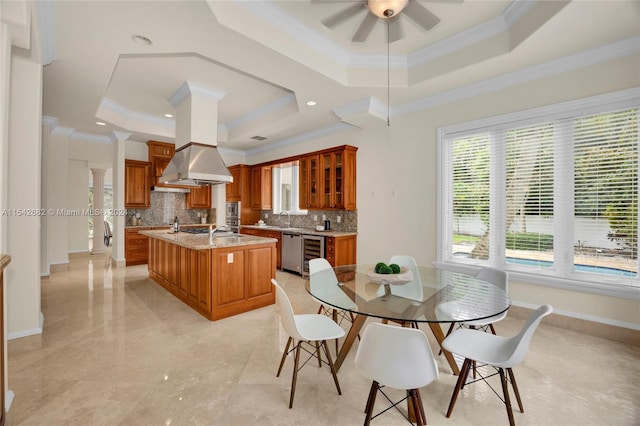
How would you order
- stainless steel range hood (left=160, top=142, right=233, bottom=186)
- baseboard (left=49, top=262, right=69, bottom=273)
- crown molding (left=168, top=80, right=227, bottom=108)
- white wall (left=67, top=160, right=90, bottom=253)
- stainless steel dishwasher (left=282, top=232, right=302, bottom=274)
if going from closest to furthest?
stainless steel range hood (left=160, top=142, right=233, bottom=186), crown molding (left=168, top=80, right=227, bottom=108), stainless steel dishwasher (left=282, top=232, right=302, bottom=274), baseboard (left=49, top=262, right=69, bottom=273), white wall (left=67, top=160, right=90, bottom=253)

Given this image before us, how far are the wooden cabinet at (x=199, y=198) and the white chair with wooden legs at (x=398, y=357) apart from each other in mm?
6771

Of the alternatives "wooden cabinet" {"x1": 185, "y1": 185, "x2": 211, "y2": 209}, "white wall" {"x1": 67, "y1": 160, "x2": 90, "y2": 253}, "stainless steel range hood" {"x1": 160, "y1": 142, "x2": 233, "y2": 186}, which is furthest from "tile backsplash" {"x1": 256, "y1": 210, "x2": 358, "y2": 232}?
"white wall" {"x1": 67, "y1": 160, "x2": 90, "y2": 253}

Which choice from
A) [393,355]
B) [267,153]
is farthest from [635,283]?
[267,153]

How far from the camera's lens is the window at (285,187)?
22.8 ft

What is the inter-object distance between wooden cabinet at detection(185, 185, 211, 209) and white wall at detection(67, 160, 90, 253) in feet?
10.8

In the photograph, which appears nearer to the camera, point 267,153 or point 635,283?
point 635,283

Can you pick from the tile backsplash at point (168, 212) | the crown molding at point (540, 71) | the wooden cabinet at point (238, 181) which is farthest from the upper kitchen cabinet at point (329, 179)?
the tile backsplash at point (168, 212)

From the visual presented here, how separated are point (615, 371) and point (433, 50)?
139 inches

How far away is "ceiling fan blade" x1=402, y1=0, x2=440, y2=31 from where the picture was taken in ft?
6.56

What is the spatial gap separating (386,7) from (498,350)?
2485mm

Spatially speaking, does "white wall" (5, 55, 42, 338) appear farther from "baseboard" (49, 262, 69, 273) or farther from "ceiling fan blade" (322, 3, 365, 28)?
"baseboard" (49, 262, 69, 273)

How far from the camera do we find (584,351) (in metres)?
2.67

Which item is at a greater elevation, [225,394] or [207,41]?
[207,41]

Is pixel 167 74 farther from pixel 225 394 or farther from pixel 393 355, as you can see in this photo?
pixel 393 355
